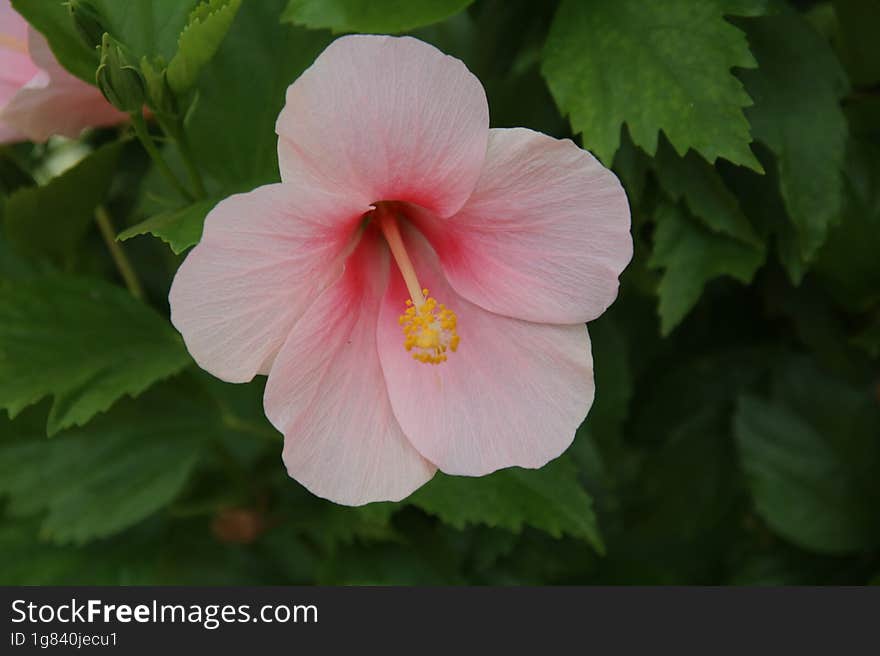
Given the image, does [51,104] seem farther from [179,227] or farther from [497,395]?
[497,395]

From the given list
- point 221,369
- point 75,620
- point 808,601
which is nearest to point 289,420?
point 221,369

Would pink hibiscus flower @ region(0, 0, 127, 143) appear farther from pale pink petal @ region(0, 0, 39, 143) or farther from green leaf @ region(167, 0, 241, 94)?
green leaf @ region(167, 0, 241, 94)

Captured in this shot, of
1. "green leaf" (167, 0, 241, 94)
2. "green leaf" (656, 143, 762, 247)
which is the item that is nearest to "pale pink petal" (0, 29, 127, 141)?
"green leaf" (167, 0, 241, 94)

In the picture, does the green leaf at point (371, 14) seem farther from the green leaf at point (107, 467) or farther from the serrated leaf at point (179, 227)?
the green leaf at point (107, 467)

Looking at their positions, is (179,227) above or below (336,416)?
above

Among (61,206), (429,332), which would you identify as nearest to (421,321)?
(429,332)

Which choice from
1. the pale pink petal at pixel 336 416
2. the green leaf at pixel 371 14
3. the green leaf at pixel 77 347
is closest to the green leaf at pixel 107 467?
the green leaf at pixel 77 347

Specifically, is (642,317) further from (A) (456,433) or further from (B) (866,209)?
(A) (456,433)
